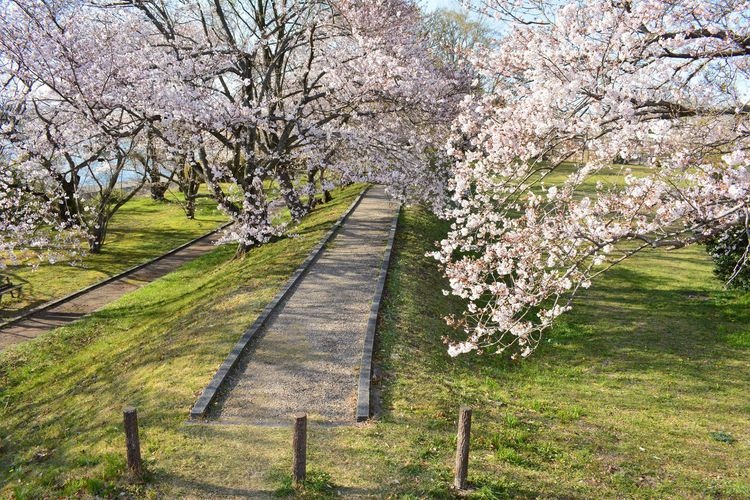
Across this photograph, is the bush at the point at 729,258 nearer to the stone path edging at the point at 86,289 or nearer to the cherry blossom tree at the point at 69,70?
the cherry blossom tree at the point at 69,70

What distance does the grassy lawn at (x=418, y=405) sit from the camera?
6.61m

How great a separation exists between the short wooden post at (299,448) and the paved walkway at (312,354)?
136cm

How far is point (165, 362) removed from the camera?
10031mm

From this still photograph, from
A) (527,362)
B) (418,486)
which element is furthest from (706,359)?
(418,486)

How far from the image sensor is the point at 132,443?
6.43 metres

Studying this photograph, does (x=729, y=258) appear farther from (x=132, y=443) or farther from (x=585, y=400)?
(x=132, y=443)

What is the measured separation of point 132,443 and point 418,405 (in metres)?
4.02

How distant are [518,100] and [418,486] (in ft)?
19.3

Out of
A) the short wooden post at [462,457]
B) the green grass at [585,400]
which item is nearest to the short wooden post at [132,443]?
the green grass at [585,400]

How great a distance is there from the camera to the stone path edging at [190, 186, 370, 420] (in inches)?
310

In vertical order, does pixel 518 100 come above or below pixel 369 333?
above

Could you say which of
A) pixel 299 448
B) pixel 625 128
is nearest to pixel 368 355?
pixel 299 448

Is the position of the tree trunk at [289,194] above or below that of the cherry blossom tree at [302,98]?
below

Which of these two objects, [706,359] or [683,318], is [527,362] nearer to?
[706,359]
